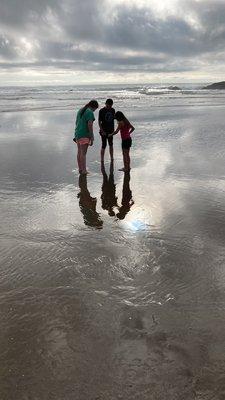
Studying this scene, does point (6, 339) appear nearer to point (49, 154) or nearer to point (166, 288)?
point (166, 288)

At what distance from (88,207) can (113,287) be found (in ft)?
11.2

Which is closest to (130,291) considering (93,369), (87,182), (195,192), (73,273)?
(73,273)

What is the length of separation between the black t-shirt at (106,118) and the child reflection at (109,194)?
4.73 feet

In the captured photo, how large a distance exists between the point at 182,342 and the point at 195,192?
5.24m

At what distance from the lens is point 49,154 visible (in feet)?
44.2

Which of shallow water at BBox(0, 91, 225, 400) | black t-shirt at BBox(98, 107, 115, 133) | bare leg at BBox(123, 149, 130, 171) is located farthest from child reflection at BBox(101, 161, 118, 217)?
black t-shirt at BBox(98, 107, 115, 133)

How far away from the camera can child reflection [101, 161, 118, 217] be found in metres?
8.23

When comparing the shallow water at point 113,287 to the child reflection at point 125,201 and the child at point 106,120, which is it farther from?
the child at point 106,120

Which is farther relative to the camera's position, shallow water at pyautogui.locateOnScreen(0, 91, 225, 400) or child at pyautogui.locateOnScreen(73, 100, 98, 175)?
child at pyautogui.locateOnScreen(73, 100, 98, 175)

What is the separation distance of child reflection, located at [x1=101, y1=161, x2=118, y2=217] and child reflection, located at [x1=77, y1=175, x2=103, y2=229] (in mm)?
240

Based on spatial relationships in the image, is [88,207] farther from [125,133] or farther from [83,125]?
[125,133]

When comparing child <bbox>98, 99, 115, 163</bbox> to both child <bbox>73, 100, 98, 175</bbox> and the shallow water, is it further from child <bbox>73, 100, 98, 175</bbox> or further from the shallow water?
the shallow water

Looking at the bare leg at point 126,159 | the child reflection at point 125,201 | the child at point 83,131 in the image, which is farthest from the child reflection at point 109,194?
the child at point 83,131

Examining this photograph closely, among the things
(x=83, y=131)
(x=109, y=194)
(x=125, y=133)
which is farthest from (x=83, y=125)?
(x=109, y=194)
